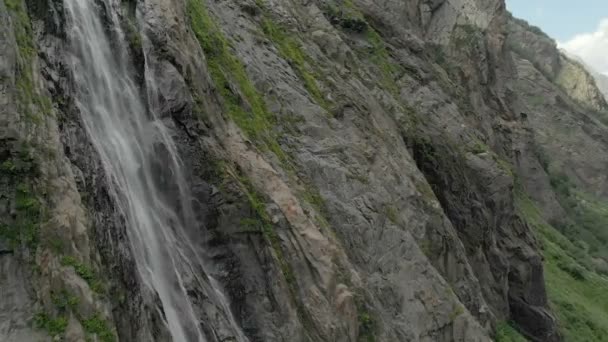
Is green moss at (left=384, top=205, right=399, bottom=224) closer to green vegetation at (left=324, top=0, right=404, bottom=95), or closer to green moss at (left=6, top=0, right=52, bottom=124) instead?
green vegetation at (left=324, top=0, right=404, bottom=95)

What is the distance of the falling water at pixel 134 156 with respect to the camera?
45.0 ft

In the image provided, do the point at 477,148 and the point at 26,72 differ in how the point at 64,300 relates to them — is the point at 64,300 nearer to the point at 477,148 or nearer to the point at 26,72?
the point at 26,72

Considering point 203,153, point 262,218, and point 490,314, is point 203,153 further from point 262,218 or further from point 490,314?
point 490,314

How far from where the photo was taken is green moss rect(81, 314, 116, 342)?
34.5ft

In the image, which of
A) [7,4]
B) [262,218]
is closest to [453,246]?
[262,218]

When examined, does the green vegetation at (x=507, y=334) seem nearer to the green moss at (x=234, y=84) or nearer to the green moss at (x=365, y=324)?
the green moss at (x=365, y=324)

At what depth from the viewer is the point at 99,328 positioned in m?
10.6

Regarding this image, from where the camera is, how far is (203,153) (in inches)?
664

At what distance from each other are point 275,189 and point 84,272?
7.65 m

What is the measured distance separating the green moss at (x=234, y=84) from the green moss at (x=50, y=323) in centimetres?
951

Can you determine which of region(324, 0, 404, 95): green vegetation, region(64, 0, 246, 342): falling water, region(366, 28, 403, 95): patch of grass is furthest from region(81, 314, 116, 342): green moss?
region(366, 28, 403, 95): patch of grass

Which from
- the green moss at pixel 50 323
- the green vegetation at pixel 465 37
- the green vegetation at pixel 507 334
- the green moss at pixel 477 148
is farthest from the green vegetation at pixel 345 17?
the green moss at pixel 50 323

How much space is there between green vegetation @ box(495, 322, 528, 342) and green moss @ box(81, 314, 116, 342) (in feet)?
54.8

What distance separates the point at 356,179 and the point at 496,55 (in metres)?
31.9
